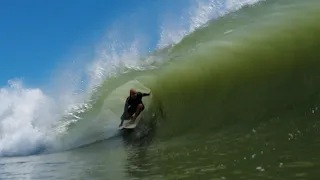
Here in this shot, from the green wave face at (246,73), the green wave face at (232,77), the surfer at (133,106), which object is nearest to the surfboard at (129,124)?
the surfer at (133,106)

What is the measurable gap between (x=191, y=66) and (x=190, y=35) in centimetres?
323

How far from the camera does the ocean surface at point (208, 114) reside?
200 inches

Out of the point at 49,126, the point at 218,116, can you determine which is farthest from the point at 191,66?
the point at 49,126

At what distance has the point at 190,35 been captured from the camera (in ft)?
49.5

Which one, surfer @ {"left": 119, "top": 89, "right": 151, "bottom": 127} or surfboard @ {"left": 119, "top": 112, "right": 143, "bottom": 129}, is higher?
surfer @ {"left": 119, "top": 89, "right": 151, "bottom": 127}

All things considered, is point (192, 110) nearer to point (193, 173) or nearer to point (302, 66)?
point (302, 66)

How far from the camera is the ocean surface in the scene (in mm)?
5086

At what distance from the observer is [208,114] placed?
29.1 ft

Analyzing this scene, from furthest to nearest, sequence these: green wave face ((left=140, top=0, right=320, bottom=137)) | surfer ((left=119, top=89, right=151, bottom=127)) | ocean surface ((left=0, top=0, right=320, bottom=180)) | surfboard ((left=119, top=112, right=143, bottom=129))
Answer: surfer ((left=119, top=89, right=151, bottom=127)) < surfboard ((left=119, top=112, right=143, bottom=129)) < green wave face ((left=140, top=0, right=320, bottom=137)) < ocean surface ((left=0, top=0, right=320, bottom=180))

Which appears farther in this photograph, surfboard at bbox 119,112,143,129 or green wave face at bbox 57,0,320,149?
surfboard at bbox 119,112,143,129

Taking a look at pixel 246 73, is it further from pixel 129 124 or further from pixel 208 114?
pixel 129 124

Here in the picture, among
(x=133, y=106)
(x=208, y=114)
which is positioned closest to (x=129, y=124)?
(x=133, y=106)

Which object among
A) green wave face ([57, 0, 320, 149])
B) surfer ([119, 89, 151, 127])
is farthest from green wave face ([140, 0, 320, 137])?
surfer ([119, 89, 151, 127])

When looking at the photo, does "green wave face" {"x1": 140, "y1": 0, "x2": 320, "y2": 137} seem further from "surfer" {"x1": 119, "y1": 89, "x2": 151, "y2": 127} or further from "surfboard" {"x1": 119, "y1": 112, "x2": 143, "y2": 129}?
"surfboard" {"x1": 119, "y1": 112, "x2": 143, "y2": 129}
